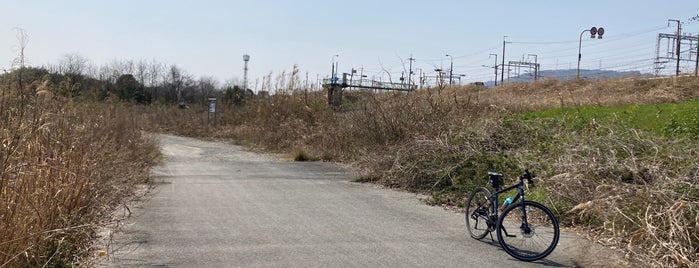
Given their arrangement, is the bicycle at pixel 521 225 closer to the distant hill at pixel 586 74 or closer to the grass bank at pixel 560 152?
the grass bank at pixel 560 152

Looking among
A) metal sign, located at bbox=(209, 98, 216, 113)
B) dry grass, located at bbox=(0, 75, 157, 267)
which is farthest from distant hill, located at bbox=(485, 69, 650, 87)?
dry grass, located at bbox=(0, 75, 157, 267)

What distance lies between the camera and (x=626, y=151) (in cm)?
1018

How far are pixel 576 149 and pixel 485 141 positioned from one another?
3273mm

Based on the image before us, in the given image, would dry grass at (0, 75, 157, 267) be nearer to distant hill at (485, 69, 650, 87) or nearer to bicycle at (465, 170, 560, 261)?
bicycle at (465, 170, 560, 261)

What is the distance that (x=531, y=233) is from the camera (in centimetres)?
727

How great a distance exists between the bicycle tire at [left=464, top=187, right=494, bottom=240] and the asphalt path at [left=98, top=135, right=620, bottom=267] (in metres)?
0.14

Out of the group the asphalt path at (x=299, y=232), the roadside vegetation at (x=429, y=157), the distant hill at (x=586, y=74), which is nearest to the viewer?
Result: the roadside vegetation at (x=429, y=157)

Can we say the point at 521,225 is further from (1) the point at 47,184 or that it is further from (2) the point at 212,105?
(2) the point at 212,105

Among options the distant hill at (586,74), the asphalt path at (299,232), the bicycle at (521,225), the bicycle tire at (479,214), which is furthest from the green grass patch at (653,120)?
the distant hill at (586,74)

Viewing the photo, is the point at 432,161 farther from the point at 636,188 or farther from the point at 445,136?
the point at 636,188

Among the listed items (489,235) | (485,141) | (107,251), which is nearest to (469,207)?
(489,235)

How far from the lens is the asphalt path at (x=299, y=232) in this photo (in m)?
7.00

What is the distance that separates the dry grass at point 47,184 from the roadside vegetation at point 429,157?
22mm

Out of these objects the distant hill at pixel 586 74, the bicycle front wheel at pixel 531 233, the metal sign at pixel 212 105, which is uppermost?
the distant hill at pixel 586 74
